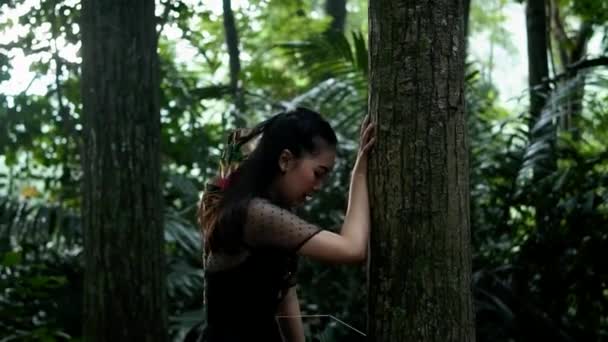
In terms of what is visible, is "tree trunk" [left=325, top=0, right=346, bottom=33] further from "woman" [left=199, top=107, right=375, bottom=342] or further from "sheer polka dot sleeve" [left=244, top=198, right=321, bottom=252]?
"sheer polka dot sleeve" [left=244, top=198, right=321, bottom=252]

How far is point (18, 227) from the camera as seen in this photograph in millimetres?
7559

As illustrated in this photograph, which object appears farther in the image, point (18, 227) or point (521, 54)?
point (521, 54)

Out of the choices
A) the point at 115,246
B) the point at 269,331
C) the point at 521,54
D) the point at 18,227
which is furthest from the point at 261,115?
the point at 521,54

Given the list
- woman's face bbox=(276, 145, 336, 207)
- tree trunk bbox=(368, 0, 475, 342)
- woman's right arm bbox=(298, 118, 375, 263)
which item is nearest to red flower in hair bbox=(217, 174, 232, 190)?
woman's face bbox=(276, 145, 336, 207)

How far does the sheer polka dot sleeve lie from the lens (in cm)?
317

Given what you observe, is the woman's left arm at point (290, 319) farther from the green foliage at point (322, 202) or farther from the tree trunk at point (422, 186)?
the green foliage at point (322, 202)

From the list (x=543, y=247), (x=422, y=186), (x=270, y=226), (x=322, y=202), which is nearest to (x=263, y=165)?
(x=270, y=226)

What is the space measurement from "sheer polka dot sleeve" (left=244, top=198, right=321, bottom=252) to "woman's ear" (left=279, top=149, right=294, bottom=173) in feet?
0.52

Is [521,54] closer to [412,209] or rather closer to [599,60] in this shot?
[599,60]

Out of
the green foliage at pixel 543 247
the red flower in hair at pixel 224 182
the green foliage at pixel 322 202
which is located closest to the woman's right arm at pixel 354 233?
the red flower in hair at pixel 224 182

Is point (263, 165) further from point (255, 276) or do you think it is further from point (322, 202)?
point (322, 202)

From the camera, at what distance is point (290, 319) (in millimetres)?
3738

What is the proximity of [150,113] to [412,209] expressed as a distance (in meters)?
2.72

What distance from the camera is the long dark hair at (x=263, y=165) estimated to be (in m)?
3.28
